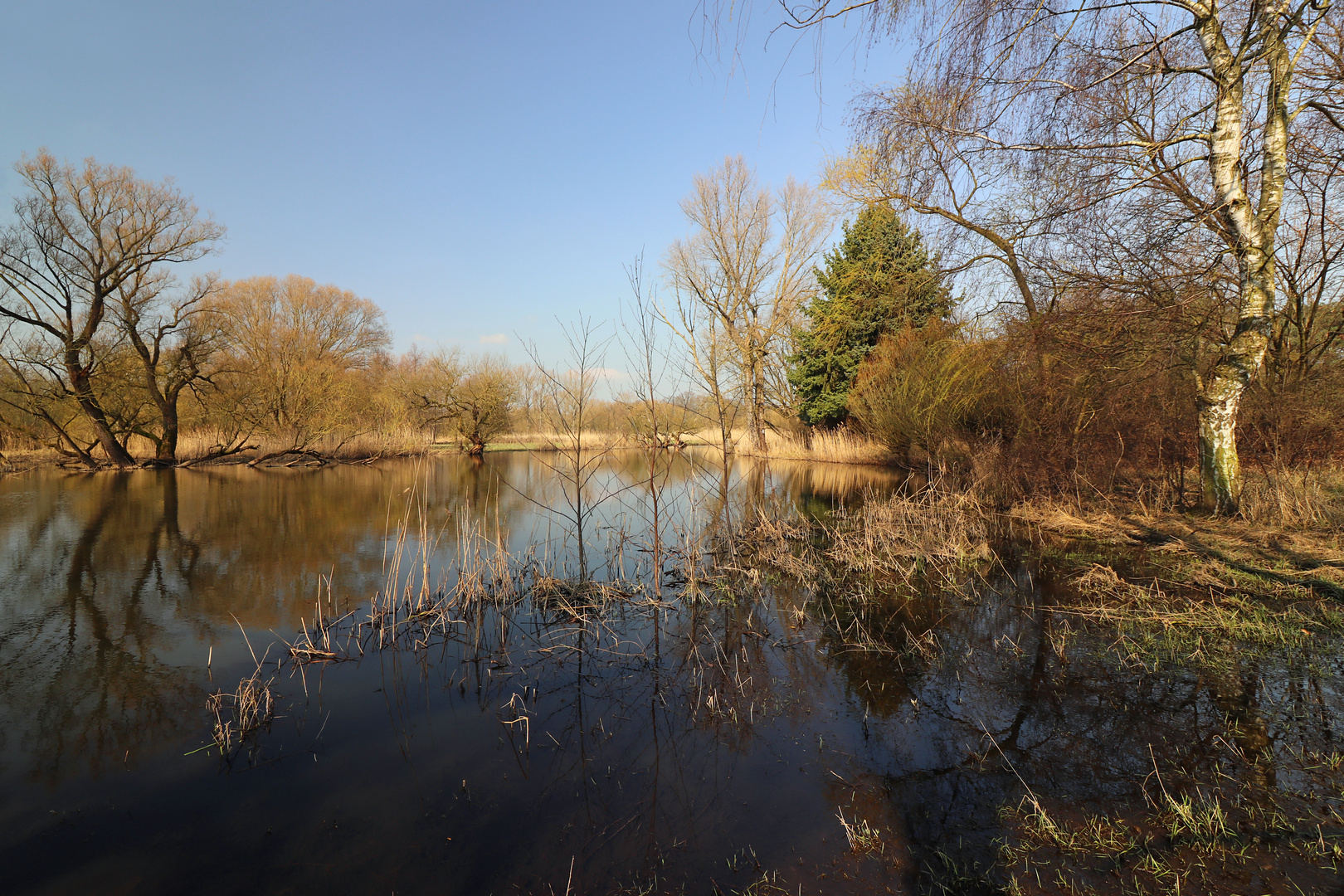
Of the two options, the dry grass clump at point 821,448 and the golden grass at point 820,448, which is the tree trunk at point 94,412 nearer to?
the golden grass at point 820,448

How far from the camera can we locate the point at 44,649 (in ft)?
14.9

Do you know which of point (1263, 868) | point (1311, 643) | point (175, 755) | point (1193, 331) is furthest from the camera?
point (1193, 331)

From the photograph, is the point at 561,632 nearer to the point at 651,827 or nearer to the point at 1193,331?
the point at 651,827

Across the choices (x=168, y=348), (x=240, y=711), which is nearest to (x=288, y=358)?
(x=168, y=348)

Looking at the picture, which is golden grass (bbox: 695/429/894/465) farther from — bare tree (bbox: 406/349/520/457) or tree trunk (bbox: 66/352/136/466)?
tree trunk (bbox: 66/352/136/466)

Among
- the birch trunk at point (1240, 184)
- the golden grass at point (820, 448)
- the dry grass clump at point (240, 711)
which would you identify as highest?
the birch trunk at point (1240, 184)

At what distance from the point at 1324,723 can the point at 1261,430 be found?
241 inches

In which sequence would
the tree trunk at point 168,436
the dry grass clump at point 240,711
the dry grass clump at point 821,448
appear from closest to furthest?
the dry grass clump at point 240,711 → the tree trunk at point 168,436 → the dry grass clump at point 821,448

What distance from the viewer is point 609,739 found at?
321 centimetres

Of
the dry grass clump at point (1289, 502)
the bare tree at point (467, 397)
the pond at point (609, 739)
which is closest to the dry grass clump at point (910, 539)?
the pond at point (609, 739)

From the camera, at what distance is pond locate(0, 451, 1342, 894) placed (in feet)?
7.60

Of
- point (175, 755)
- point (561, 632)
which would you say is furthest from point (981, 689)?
point (175, 755)

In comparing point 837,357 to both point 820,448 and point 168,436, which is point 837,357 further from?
point 168,436

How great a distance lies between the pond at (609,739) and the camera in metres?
2.32
